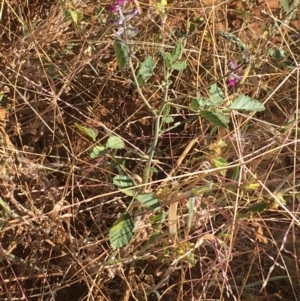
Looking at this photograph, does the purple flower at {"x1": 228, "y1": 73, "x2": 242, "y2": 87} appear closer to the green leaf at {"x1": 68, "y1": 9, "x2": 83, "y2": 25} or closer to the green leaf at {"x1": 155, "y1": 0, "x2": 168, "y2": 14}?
the green leaf at {"x1": 155, "y1": 0, "x2": 168, "y2": 14}

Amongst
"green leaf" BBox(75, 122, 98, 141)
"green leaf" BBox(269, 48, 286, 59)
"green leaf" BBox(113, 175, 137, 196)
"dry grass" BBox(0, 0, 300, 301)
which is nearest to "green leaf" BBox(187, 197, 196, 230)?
"dry grass" BBox(0, 0, 300, 301)

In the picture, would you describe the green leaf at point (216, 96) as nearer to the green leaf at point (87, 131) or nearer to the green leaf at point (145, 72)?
the green leaf at point (145, 72)

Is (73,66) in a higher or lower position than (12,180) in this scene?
higher

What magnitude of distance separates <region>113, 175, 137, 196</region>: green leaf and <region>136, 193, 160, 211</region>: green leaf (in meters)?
0.03

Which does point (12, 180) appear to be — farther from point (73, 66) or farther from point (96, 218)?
point (73, 66)

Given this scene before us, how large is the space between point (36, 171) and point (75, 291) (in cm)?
28

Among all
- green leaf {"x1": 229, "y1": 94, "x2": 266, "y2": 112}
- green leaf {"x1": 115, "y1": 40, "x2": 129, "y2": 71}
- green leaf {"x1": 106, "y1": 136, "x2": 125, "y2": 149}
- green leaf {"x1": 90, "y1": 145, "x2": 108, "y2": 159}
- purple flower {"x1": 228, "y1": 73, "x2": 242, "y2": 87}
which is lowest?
green leaf {"x1": 90, "y1": 145, "x2": 108, "y2": 159}

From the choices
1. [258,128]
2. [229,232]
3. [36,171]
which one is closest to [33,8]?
[36,171]

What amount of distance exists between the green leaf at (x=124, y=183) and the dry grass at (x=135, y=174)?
0.03 metres

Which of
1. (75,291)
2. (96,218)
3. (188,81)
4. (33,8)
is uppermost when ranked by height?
(33,8)

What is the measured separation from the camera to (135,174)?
4.28ft

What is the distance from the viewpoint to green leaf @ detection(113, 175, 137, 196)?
1185 mm

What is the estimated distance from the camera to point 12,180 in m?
1.33

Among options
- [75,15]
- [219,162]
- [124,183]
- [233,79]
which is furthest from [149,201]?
[75,15]
